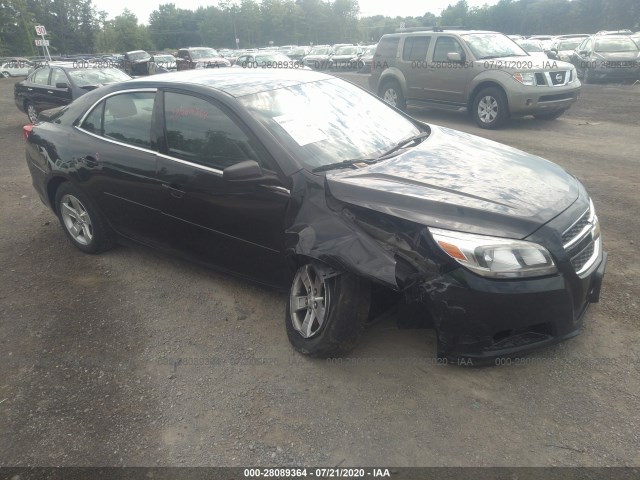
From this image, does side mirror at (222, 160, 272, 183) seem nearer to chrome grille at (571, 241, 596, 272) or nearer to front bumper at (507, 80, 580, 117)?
chrome grille at (571, 241, 596, 272)

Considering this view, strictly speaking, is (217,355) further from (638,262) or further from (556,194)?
(638,262)

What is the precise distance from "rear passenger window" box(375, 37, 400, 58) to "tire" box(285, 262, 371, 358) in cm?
1005

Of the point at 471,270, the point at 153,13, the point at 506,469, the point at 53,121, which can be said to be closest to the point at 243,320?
the point at 471,270

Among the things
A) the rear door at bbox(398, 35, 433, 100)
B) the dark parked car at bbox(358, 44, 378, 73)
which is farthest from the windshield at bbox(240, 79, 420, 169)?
the dark parked car at bbox(358, 44, 378, 73)

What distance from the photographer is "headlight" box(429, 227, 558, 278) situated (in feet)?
8.14

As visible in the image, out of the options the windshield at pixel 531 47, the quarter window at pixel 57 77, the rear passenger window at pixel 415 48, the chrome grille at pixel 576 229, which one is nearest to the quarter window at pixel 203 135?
the chrome grille at pixel 576 229

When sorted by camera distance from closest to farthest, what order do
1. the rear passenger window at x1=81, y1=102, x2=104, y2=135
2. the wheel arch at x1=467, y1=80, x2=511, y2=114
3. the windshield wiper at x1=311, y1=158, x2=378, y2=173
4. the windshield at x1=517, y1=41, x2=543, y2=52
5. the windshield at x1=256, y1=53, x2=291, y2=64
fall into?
the windshield wiper at x1=311, y1=158, x2=378, y2=173 < the rear passenger window at x1=81, y1=102, x2=104, y2=135 < the wheel arch at x1=467, y1=80, x2=511, y2=114 < the windshield at x1=517, y1=41, x2=543, y2=52 < the windshield at x1=256, y1=53, x2=291, y2=64

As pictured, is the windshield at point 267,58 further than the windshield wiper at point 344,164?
Yes

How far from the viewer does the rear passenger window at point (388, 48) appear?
11.8 meters

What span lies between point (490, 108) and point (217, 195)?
821cm

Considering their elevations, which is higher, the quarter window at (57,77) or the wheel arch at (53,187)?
the quarter window at (57,77)

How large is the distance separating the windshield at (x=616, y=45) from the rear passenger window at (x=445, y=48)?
8.37 metres

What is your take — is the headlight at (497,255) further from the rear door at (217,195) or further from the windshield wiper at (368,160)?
the rear door at (217,195)

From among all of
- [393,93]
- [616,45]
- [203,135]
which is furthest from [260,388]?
[616,45]
